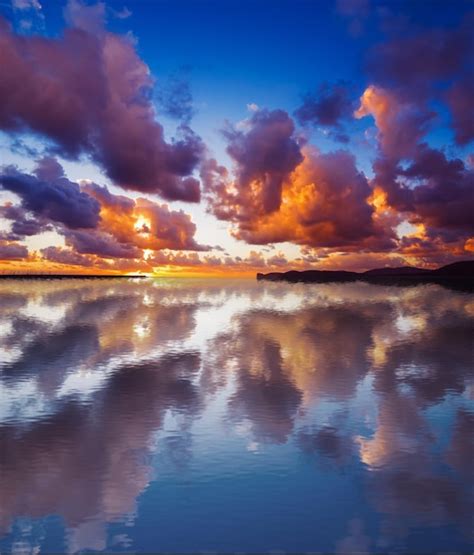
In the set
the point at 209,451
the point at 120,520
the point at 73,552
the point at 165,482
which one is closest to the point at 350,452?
the point at 209,451

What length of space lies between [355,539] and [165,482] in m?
4.61

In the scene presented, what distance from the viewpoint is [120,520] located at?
36.0ft

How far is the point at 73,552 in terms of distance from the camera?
32.2 ft

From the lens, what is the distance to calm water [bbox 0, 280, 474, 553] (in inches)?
415

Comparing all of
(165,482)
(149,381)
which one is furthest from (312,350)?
(165,482)

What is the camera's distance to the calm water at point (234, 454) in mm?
10547

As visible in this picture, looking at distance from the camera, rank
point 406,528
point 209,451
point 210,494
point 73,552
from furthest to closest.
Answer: point 209,451 → point 210,494 → point 406,528 → point 73,552

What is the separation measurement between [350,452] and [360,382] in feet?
32.1

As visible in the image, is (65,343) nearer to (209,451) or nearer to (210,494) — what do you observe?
(209,451)

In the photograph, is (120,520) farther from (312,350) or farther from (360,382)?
(312,350)

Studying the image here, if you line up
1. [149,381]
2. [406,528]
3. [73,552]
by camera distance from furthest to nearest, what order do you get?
[149,381]
[406,528]
[73,552]

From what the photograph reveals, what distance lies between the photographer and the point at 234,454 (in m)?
14.5

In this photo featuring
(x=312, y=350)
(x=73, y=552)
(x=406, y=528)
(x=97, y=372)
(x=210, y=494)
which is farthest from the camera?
(x=312, y=350)

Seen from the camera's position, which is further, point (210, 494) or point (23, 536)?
point (210, 494)
